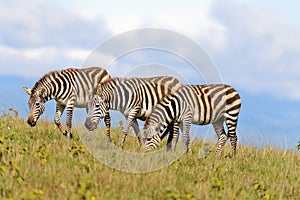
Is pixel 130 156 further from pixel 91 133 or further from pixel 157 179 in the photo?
pixel 91 133

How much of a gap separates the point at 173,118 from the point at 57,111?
4.80 metres

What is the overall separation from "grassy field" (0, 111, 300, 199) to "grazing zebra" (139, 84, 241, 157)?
1213 millimetres

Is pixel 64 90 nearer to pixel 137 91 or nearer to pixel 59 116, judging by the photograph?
pixel 59 116

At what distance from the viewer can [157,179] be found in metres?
8.00

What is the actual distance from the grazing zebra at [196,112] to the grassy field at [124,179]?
47.7 inches

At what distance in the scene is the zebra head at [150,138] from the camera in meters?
11.1

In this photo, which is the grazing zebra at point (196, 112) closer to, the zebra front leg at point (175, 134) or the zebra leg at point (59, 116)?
the zebra front leg at point (175, 134)

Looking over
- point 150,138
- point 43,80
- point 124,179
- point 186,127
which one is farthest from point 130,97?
point 124,179

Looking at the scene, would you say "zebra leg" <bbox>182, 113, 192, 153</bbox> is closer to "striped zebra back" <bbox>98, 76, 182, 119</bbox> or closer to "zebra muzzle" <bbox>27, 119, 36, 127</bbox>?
"striped zebra back" <bbox>98, 76, 182, 119</bbox>

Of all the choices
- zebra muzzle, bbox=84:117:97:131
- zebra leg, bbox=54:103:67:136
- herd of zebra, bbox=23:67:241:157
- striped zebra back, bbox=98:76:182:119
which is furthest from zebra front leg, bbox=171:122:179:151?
zebra leg, bbox=54:103:67:136

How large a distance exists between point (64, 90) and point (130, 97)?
9.71 ft

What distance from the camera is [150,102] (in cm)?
1380

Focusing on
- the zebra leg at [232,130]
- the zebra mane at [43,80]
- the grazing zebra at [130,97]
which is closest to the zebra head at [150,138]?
the grazing zebra at [130,97]

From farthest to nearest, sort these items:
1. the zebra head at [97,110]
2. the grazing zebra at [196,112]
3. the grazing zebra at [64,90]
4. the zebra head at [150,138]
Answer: the grazing zebra at [64,90], the zebra head at [97,110], the grazing zebra at [196,112], the zebra head at [150,138]
